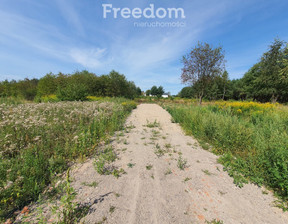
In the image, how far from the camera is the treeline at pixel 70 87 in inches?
452

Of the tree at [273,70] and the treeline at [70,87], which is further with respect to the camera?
the tree at [273,70]

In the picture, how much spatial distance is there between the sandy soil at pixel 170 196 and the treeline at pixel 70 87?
11.1m

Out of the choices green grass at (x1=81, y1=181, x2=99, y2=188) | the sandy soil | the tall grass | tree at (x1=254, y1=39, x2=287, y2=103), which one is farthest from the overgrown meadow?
tree at (x1=254, y1=39, x2=287, y2=103)

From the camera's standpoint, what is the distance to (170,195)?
6.02ft

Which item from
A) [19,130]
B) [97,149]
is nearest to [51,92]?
[19,130]

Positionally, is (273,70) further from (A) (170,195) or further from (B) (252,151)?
(A) (170,195)

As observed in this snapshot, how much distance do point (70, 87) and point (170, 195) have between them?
12735mm

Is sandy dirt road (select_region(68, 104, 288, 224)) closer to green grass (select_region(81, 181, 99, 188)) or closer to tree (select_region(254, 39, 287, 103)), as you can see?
green grass (select_region(81, 181, 99, 188))

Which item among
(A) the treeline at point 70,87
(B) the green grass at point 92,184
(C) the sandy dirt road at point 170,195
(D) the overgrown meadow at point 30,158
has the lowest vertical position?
(C) the sandy dirt road at point 170,195

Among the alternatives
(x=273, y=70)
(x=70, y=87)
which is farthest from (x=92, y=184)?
(x=273, y=70)

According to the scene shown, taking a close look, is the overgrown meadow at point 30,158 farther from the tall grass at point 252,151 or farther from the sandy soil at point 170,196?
the tall grass at point 252,151

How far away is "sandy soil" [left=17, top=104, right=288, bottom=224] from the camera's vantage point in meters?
1.51

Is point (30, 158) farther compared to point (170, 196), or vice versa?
point (30, 158)

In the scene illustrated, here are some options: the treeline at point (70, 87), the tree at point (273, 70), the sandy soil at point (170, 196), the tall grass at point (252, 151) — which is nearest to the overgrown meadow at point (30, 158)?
the sandy soil at point (170, 196)
